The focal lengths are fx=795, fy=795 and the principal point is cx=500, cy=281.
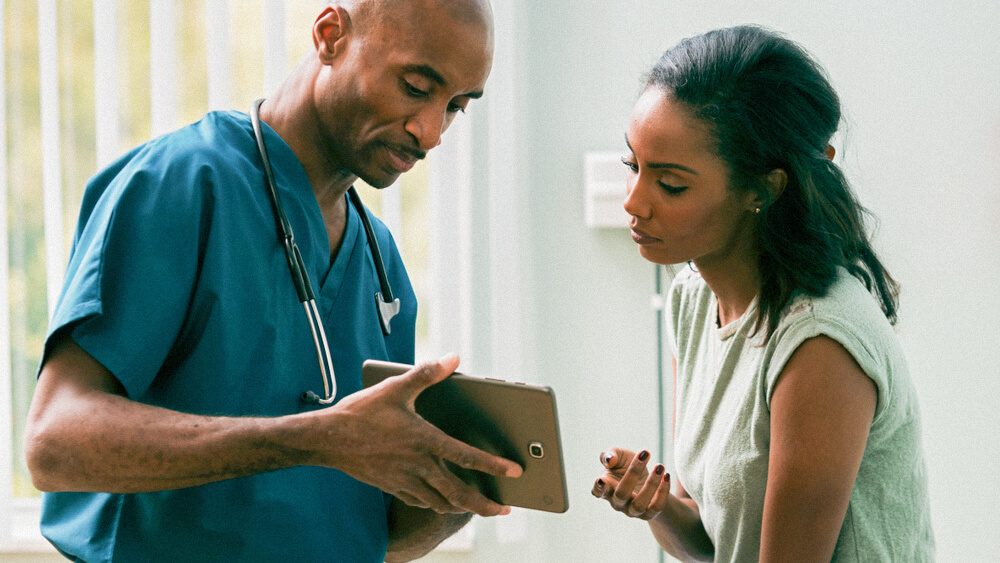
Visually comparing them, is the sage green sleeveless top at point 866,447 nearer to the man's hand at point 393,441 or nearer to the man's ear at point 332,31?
the man's hand at point 393,441

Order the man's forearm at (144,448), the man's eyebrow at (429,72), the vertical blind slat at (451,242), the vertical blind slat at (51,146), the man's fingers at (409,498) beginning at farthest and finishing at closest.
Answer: the vertical blind slat at (451,242)
the vertical blind slat at (51,146)
the man's eyebrow at (429,72)
the man's fingers at (409,498)
the man's forearm at (144,448)

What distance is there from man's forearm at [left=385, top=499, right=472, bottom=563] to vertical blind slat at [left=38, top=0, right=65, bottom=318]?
1337mm

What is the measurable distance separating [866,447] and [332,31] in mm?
900

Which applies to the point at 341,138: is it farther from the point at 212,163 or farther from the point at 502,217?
the point at 502,217

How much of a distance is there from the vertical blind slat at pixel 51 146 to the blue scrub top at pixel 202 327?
3.97 feet

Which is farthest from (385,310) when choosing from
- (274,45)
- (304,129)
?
(274,45)

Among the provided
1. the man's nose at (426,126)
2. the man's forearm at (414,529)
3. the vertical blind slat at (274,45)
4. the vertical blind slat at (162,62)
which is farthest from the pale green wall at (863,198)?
the man's nose at (426,126)

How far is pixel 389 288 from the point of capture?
1.21m

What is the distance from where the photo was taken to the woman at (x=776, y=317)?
0.97m

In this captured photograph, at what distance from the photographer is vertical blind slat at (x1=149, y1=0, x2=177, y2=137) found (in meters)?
1.99

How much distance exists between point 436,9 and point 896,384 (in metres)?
0.77

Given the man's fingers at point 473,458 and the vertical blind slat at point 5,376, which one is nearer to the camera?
the man's fingers at point 473,458

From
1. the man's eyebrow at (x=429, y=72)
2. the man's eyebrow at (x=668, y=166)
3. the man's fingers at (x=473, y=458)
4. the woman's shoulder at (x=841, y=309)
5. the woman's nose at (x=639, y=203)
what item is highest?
the man's eyebrow at (x=429, y=72)

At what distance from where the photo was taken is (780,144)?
3.52 feet
